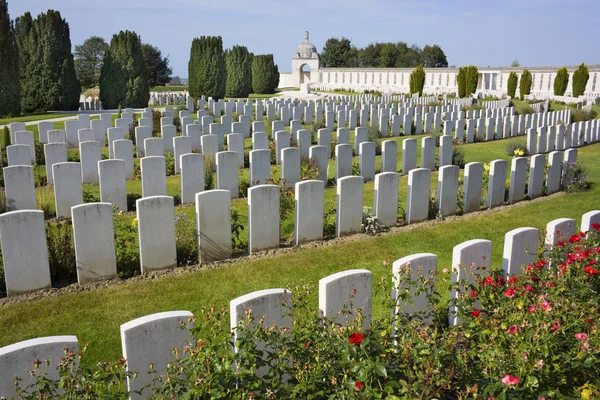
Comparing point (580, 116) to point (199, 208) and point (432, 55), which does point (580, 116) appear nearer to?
point (199, 208)

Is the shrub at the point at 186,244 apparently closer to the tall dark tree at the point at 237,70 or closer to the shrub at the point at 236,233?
the shrub at the point at 236,233

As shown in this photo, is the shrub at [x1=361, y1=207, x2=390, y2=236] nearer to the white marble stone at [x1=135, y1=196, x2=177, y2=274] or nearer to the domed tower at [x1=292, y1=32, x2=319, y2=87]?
the white marble stone at [x1=135, y1=196, x2=177, y2=274]

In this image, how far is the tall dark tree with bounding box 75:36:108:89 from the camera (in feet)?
228

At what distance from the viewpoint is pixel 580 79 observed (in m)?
35.5

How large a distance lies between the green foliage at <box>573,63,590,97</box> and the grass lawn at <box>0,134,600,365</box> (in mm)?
30795

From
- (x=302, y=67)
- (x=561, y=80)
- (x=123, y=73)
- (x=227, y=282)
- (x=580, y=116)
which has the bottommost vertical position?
(x=227, y=282)

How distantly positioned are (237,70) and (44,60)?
56.2 ft

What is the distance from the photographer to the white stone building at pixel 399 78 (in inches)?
1721

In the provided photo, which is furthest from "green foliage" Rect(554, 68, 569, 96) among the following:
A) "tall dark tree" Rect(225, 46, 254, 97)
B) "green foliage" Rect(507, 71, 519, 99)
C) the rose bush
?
the rose bush

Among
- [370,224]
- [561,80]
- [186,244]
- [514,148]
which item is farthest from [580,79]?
[186,244]

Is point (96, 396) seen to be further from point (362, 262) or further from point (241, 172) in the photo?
point (241, 172)

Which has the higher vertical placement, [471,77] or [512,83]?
[471,77]

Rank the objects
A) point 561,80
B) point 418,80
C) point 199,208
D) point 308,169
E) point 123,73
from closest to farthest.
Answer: point 199,208 → point 308,169 → point 123,73 → point 561,80 → point 418,80

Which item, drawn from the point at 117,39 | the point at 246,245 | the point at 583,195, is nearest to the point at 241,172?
the point at 246,245
